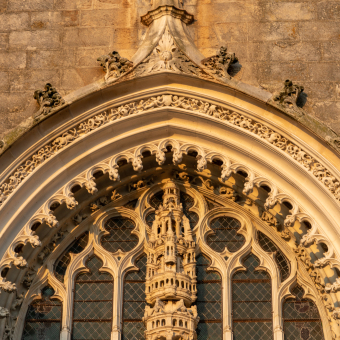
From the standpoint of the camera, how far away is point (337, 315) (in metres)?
16.4

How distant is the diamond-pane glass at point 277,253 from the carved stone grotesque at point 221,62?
2560 millimetres

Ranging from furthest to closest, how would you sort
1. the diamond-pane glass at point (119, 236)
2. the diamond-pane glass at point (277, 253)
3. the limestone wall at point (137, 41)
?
the limestone wall at point (137, 41) < the diamond-pane glass at point (119, 236) < the diamond-pane glass at point (277, 253)

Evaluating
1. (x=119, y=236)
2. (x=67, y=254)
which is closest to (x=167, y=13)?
(x=119, y=236)

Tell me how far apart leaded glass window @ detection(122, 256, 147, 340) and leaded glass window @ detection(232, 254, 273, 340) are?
4.54 feet

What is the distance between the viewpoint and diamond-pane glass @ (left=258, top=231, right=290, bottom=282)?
17.7 m

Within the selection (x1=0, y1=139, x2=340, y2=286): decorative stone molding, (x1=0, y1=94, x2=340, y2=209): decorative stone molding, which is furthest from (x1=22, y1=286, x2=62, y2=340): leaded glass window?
(x1=0, y1=94, x2=340, y2=209): decorative stone molding

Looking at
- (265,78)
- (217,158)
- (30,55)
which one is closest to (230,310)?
(217,158)

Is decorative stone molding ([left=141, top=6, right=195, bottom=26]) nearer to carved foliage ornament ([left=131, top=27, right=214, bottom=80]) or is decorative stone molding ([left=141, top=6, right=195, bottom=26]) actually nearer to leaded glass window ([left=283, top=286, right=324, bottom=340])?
carved foliage ornament ([left=131, top=27, right=214, bottom=80])

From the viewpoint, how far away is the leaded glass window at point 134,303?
1728 centimetres

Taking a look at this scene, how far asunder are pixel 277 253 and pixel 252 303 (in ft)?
3.10

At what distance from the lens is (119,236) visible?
1819 cm

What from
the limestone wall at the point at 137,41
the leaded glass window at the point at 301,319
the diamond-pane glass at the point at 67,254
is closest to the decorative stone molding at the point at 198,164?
the diamond-pane glass at the point at 67,254

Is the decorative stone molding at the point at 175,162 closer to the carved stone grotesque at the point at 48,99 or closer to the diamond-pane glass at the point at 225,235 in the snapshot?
the diamond-pane glass at the point at 225,235

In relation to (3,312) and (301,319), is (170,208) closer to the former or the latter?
(301,319)
